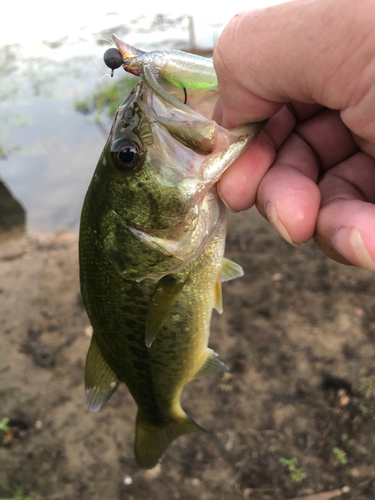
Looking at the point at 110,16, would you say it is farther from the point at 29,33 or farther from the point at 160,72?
the point at 160,72

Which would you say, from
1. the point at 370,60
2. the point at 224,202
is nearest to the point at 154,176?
the point at 224,202

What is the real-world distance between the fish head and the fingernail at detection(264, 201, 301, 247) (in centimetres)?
22

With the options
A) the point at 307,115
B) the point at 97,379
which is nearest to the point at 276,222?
the point at 307,115

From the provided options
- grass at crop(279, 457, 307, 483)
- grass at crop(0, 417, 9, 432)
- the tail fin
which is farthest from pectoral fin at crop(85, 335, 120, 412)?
grass at crop(0, 417, 9, 432)

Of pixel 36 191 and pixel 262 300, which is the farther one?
pixel 36 191

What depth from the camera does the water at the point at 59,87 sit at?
6.91 metres

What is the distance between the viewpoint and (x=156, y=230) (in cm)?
138

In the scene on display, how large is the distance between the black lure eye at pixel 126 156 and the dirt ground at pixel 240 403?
2568 millimetres

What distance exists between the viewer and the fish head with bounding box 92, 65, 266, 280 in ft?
3.95

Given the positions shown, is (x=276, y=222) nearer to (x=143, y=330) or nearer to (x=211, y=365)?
(x=143, y=330)

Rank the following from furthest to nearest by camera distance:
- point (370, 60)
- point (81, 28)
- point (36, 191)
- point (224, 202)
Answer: point (81, 28)
point (36, 191)
point (224, 202)
point (370, 60)

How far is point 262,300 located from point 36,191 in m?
5.25

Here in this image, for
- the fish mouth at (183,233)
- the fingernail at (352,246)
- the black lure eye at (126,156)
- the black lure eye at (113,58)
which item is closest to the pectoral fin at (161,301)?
the fish mouth at (183,233)

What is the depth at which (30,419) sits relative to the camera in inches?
125
